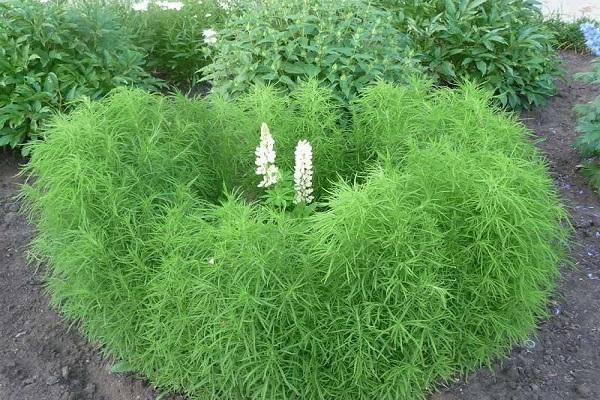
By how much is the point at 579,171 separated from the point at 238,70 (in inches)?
91.2

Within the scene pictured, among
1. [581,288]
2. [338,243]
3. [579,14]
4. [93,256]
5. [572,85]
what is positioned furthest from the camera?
[579,14]

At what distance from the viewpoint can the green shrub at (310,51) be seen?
11.3 feet

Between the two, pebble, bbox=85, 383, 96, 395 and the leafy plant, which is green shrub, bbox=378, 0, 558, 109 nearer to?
the leafy plant

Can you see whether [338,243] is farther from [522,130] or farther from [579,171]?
[579,171]

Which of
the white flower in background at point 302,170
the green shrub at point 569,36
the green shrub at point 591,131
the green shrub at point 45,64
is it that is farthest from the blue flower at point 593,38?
the green shrub at point 45,64

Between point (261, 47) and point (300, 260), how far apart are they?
168 cm

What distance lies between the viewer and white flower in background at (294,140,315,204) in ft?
7.81

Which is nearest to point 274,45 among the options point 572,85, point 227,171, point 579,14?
point 227,171

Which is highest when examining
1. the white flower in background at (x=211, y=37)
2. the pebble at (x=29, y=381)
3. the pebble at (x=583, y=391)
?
the white flower in background at (x=211, y=37)

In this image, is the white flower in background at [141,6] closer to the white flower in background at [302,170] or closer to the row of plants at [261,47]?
the row of plants at [261,47]

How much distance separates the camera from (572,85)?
17.7ft

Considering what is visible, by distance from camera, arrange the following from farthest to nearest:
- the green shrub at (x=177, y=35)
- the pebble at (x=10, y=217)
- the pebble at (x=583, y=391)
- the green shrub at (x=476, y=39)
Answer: the green shrub at (x=177, y=35)
the green shrub at (x=476, y=39)
the pebble at (x=10, y=217)
the pebble at (x=583, y=391)

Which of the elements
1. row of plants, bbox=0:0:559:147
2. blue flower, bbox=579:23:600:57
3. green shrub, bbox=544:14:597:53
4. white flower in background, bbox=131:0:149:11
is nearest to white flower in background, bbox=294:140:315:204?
row of plants, bbox=0:0:559:147

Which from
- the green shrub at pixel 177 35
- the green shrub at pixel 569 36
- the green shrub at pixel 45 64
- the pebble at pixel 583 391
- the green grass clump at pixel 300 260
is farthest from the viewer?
the green shrub at pixel 569 36
